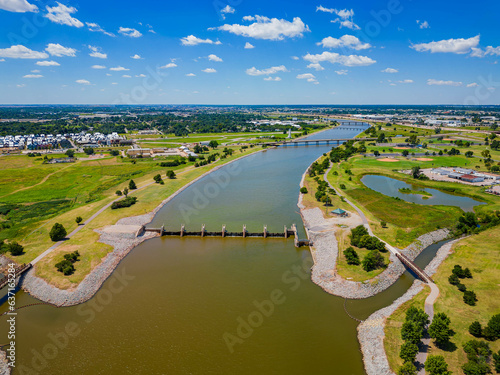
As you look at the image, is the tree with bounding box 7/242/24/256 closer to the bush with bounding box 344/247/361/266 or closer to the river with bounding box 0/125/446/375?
the river with bounding box 0/125/446/375

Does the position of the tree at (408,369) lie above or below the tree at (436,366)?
below

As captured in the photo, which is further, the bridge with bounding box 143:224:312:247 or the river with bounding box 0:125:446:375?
the bridge with bounding box 143:224:312:247

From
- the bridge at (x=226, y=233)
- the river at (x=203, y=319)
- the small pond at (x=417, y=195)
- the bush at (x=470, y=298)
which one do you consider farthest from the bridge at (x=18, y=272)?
the small pond at (x=417, y=195)

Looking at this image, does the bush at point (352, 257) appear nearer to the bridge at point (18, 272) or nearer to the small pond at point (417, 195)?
the small pond at point (417, 195)

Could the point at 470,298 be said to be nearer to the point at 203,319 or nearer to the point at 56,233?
the point at 203,319

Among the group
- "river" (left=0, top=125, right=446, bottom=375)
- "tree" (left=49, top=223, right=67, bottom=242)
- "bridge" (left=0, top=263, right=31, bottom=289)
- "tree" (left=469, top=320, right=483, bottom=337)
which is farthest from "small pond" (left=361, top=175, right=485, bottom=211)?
"bridge" (left=0, top=263, right=31, bottom=289)

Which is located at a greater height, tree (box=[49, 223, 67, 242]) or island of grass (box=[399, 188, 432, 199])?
tree (box=[49, 223, 67, 242])
